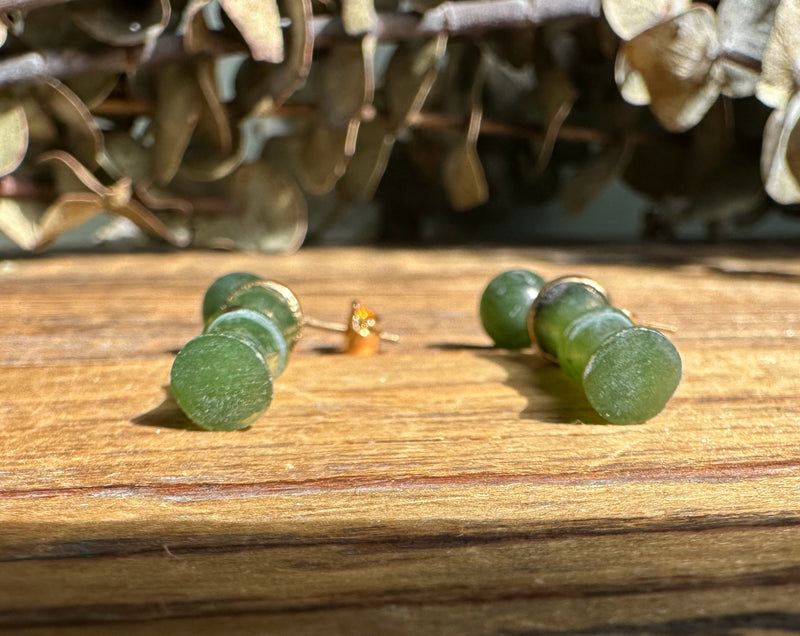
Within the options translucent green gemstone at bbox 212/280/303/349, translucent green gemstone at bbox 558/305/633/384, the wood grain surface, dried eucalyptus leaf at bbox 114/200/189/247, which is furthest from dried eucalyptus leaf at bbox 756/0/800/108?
dried eucalyptus leaf at bbox 114/200/189/247

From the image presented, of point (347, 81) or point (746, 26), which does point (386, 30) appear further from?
point (746, 26)

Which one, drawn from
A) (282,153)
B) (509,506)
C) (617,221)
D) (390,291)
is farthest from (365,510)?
(617,221)

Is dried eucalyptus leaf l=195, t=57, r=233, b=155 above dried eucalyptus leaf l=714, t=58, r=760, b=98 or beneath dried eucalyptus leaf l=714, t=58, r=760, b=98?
beneath

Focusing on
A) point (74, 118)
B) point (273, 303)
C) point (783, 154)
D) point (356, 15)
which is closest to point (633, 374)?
point (273, 303)

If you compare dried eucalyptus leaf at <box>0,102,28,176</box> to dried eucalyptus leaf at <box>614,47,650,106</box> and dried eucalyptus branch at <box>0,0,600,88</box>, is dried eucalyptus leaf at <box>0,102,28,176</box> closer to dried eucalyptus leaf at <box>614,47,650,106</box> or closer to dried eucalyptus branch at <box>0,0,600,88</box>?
dried eucalyptus branch at <box>0,0,600,88</box>

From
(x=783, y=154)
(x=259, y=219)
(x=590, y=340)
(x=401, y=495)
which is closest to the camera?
(x=401, y=495)

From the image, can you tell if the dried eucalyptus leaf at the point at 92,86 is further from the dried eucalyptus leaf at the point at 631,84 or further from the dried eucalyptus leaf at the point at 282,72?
the dried eucalyptus leaf at the point at 631,84

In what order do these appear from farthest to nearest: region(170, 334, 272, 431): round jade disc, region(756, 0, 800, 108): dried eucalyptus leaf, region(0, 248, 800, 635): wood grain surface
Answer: region(756, 0, 800, 108): dried eucalyptus leaf
region(170, 334, 272, 431): round jade disc
region(0, 248, 800, 635): wood grain surface
